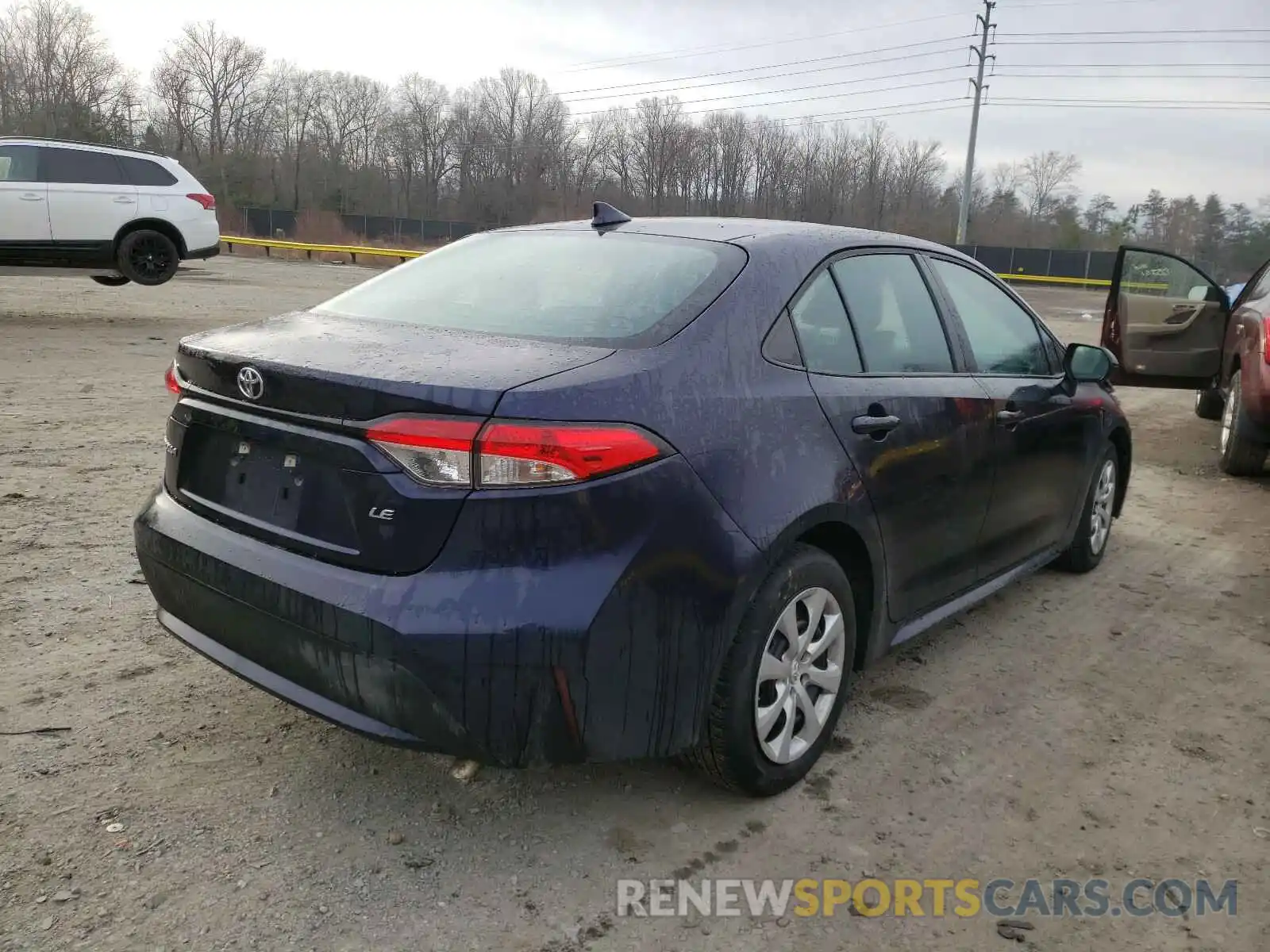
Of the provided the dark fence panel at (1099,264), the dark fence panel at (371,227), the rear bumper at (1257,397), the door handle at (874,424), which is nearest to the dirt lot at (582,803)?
the door handle at (874,424)

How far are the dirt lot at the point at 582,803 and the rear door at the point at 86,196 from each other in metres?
8.66

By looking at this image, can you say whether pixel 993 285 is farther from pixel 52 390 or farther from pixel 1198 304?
pixel 52 390

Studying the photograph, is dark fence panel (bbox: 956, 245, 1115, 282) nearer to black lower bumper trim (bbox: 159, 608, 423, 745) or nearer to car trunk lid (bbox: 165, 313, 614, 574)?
car trunk lid (bbox: 165, 313, 614, 574)

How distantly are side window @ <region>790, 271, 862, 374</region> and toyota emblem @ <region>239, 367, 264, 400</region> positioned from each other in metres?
1.48

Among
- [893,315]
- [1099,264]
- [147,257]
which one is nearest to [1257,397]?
[893,315]

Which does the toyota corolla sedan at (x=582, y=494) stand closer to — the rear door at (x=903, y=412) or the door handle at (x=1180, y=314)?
the rear door at (x=903, y=412)

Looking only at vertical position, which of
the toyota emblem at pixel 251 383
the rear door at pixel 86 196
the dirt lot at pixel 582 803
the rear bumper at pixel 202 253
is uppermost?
the rear door at pixel 86 196

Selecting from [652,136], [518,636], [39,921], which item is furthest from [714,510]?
[652,136]

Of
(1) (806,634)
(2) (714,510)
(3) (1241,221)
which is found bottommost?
(1) (806,634)

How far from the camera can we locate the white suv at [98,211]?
37.3 ft

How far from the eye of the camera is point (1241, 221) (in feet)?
121

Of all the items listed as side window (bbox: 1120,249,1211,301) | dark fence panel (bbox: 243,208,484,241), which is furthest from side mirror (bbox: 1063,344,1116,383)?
dark fence panel (bbox: 243,208,484,241)

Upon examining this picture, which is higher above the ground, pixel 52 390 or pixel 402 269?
pixel 402 269

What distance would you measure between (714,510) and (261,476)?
115 centimetres
